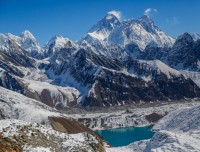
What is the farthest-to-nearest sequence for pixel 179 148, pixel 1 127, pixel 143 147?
pixel 143 147 → pixel 179 148 → pixel 1 127

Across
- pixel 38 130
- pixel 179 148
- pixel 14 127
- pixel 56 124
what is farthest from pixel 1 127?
pixel 56 124

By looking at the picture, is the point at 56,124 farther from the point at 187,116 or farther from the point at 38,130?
the point at 38,130

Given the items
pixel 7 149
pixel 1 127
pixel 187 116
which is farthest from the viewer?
pixel 187 116

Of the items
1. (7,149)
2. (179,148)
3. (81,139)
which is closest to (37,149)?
(7,149)

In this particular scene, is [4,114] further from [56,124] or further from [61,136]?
[61,136]

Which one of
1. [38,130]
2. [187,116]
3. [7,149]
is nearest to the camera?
[7,149]

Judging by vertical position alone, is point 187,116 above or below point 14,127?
above

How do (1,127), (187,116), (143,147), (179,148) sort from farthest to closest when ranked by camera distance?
(187,116) → (143,147) → (179,148) → (1,127)

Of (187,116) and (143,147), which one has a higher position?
(187,116)

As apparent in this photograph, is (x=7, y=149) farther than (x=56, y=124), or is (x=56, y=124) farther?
(x=56, y=124)
